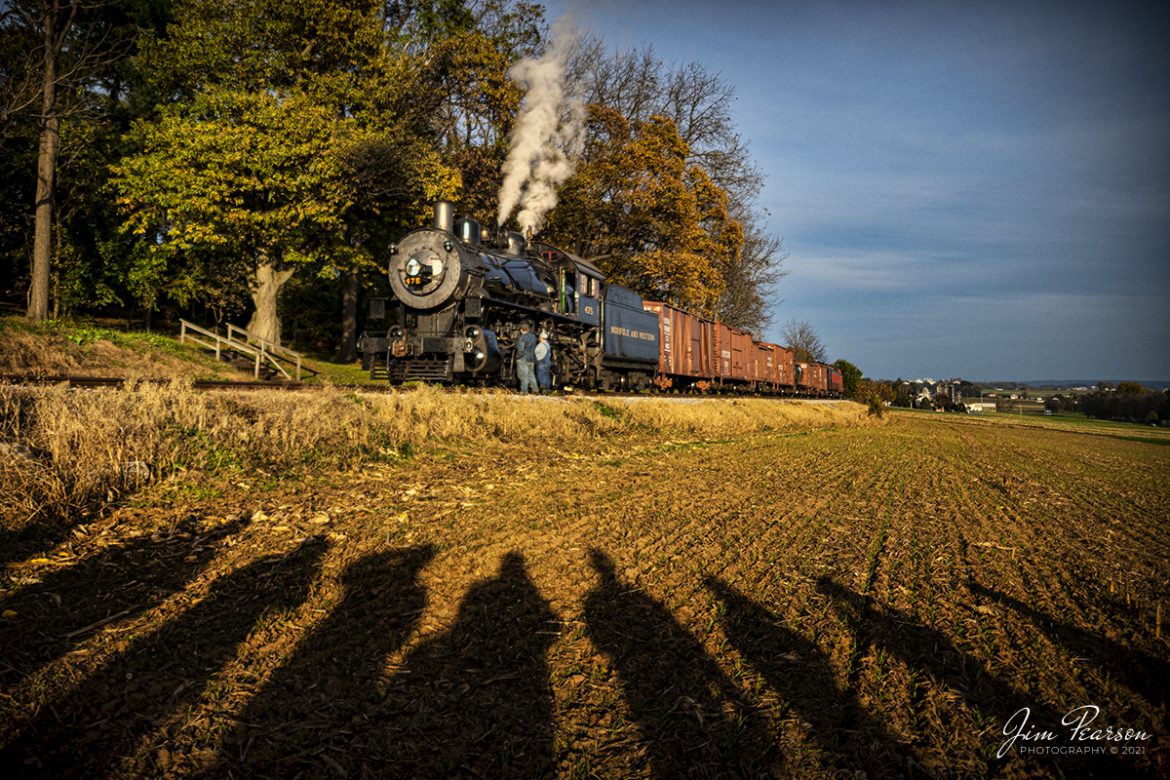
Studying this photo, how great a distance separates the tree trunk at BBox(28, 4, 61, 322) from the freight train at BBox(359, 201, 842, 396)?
30.3ft

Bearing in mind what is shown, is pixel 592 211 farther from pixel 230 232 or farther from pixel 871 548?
pixel 871 548

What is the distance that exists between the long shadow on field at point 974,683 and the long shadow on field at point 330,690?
7.28ft

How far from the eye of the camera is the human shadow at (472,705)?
221 centimetres

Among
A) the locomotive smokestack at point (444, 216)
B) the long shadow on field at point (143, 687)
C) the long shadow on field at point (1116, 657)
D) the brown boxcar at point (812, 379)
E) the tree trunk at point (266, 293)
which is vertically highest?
the locomotive smokestack at point (444, 216)

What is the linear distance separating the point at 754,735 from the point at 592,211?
26.5 meters

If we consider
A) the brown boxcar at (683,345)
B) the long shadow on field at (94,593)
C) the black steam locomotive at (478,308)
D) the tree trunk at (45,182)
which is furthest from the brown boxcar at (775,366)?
the long shadow on field at (94,593)

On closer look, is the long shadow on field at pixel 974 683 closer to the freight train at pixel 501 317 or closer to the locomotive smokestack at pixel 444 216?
the freight train at pixel 501 317

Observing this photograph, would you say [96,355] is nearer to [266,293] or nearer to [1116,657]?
[266,293]

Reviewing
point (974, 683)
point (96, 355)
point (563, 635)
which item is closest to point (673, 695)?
point (563, 635)

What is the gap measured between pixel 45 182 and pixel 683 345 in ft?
67.6

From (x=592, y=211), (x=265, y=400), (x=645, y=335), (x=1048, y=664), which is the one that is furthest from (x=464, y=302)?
(x=592, y=211)

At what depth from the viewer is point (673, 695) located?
260 cm

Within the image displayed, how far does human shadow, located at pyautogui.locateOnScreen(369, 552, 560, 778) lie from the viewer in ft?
7.23

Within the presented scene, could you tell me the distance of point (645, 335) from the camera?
2156 centimetres
